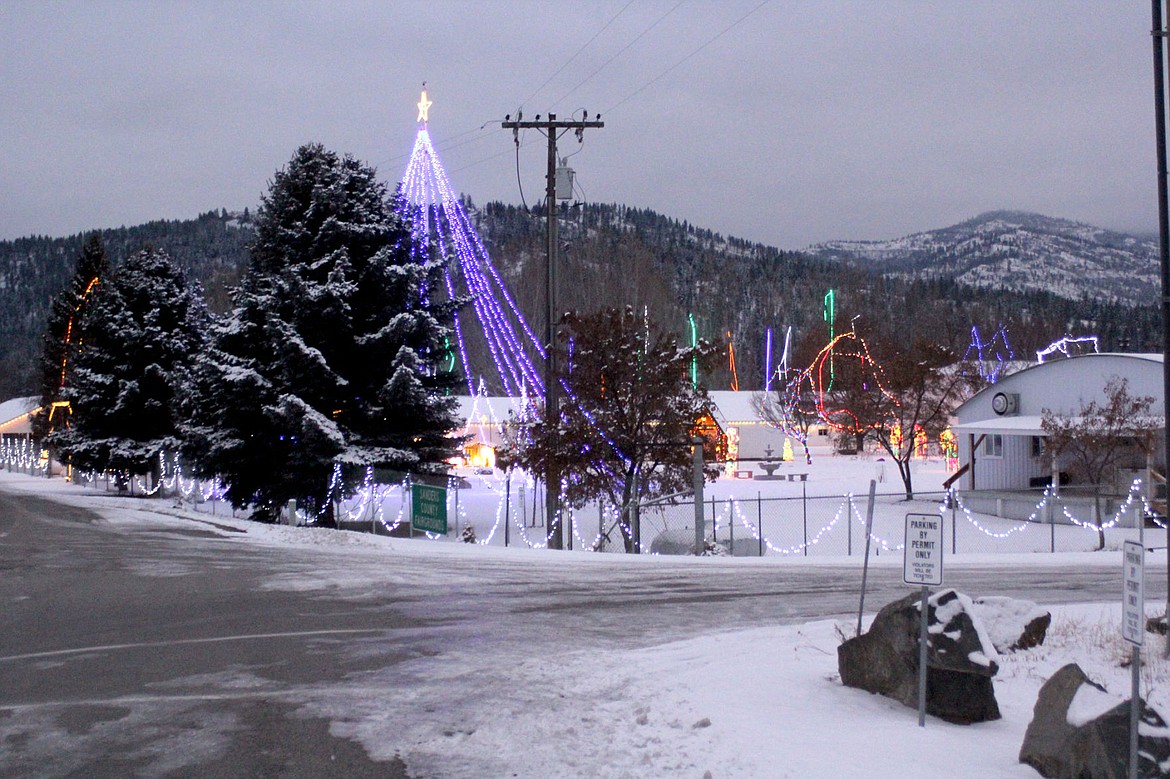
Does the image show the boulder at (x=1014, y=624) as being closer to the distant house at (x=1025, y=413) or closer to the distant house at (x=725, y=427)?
the distant house at (x=1025, y=413)

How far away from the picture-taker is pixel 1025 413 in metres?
42.4

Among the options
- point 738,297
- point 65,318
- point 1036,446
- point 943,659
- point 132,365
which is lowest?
point 943,659

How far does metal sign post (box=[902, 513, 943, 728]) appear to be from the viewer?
7.71 m

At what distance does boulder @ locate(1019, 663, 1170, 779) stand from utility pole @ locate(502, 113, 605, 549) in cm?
1908

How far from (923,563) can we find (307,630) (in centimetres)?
758

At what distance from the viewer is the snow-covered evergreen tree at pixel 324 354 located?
30.5 metres

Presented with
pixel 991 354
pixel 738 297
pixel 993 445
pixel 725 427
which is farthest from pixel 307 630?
pixel 738 297

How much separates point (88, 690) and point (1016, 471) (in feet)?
127

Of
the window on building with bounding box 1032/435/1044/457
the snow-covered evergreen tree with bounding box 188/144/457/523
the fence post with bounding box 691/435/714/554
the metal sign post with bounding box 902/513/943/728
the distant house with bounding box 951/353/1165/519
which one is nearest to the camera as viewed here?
the metal sign post with bounding box 902/513/943/728

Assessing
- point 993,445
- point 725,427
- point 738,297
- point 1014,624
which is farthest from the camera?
point 738,297

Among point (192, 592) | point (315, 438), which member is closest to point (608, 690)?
point (192, 592)

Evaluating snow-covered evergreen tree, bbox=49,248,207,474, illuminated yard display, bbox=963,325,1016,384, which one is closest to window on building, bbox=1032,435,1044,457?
illuminated yard display, bbox=963,325,1016,384

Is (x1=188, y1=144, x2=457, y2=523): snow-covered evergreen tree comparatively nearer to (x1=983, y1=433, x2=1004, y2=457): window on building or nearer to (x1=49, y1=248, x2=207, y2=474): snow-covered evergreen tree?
(x1=49, y1=248, x2=207, y2=474): snow-covered evergreen tree

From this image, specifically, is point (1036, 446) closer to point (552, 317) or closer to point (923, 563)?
point (552, 317)
